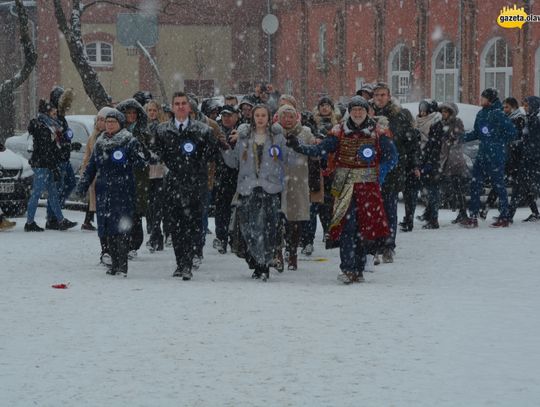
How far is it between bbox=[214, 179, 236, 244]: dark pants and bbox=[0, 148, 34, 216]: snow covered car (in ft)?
15.2

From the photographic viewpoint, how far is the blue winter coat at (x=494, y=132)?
15.9 metres

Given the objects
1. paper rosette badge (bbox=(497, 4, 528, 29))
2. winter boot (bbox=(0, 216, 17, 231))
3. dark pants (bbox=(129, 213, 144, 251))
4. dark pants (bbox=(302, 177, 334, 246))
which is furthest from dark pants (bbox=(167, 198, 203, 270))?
paper rosette badge (bbox=(497, 4, 528, 29))

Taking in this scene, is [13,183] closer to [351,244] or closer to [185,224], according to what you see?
[185,224]

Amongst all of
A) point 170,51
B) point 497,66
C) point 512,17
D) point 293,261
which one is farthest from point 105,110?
point 170,51

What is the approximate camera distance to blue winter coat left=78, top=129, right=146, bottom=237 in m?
11.3

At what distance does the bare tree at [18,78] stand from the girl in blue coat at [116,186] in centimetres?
1621

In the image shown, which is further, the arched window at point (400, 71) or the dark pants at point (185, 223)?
the arched window at point (400, 71)

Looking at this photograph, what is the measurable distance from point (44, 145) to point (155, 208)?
2949mm

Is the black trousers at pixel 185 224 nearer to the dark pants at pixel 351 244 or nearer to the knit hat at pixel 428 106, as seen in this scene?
the dark pants at pixel 351 244

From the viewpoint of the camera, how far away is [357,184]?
10836 mm

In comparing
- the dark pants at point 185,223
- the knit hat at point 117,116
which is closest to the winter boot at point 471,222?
the dark pants at point 185,223

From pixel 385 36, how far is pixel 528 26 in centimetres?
797

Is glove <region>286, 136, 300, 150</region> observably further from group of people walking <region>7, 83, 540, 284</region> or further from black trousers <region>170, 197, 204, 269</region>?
black trousers <region>170, 197, 204, 269</region>

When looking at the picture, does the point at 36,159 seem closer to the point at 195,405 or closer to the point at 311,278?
the point at 311,278
